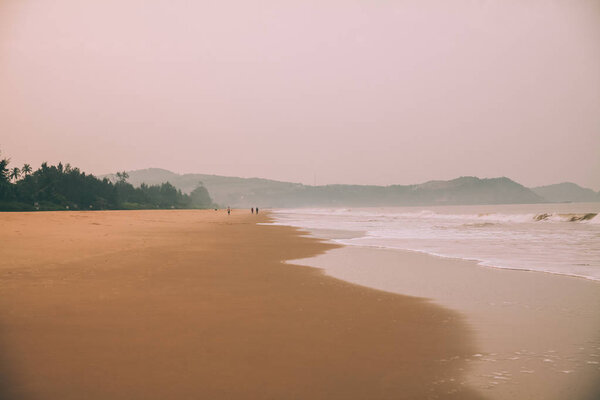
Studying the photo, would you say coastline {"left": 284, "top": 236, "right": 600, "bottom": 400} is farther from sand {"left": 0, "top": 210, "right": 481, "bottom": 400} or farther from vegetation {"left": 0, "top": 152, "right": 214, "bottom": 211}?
vegetation {"left": 0, "top": 152, "right": 214, "bottom": 211}

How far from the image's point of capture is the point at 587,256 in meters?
12.6

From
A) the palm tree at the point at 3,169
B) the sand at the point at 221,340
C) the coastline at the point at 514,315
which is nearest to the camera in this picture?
the sand at the point at 221,340

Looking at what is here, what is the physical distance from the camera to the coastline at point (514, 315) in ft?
12.4

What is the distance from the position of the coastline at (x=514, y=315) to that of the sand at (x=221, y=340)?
31 cm

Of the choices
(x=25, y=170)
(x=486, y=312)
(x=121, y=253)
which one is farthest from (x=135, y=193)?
(x=486, y=312)

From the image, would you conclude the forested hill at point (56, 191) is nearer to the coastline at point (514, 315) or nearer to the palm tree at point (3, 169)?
the palm tree at point (3, 169)

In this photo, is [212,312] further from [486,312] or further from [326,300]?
[486,312]

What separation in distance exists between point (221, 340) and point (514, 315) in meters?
4.04

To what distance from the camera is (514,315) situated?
6.02 m

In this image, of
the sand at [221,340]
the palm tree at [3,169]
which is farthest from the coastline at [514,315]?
the palm tree at [3,169]

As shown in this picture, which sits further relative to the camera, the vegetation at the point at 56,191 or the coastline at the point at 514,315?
the vegetation at the point at 56,191

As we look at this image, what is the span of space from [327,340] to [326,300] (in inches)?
84.3

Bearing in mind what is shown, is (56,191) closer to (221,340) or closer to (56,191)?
(56,191)

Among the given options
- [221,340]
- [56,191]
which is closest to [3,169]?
[56,191]
